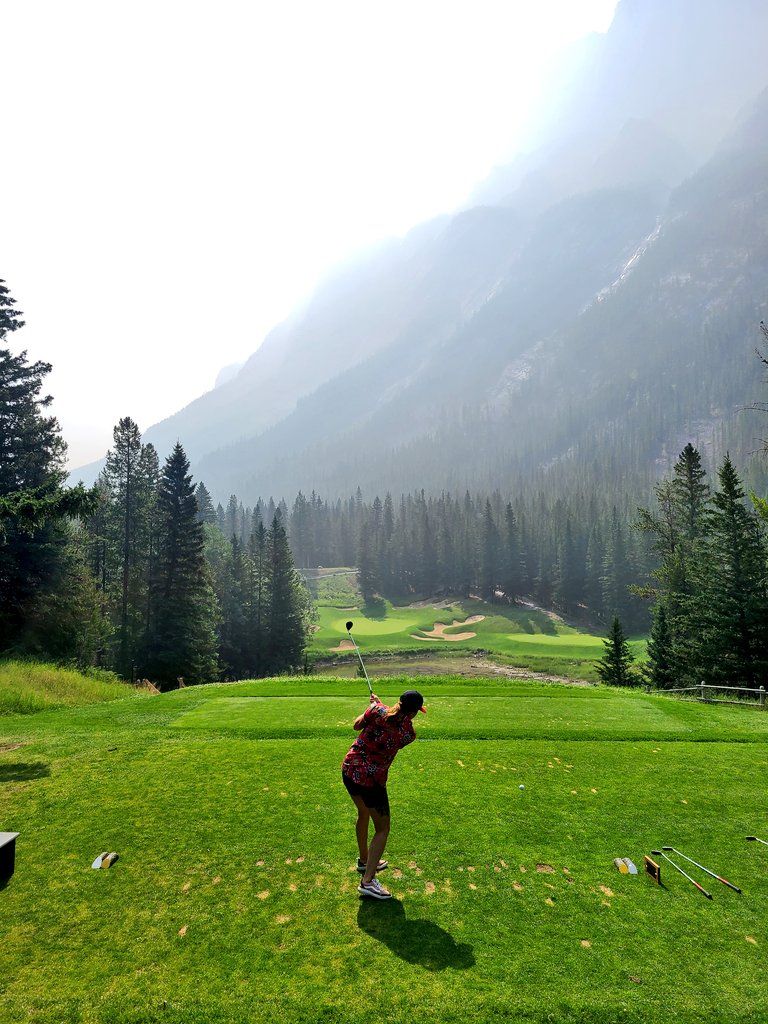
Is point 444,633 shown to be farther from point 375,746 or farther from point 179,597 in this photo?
point 375,746

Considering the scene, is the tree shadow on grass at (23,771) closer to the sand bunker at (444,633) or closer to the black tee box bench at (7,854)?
the black tee box bench at (7,854)

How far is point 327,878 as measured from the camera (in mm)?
7207

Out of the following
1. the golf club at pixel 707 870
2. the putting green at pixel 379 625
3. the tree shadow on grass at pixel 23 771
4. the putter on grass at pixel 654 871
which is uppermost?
the tree shadow on grass at pixel 23 771

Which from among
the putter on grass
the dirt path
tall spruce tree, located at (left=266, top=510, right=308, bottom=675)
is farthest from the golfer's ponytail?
the dirt path

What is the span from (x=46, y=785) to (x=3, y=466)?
22739mm

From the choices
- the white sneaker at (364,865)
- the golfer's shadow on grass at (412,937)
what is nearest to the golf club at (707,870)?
the golfer's shadow on grass at (412,937)

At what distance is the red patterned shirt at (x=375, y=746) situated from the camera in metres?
7.01

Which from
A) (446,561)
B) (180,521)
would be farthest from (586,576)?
(180,521)

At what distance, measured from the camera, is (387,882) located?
717 cm

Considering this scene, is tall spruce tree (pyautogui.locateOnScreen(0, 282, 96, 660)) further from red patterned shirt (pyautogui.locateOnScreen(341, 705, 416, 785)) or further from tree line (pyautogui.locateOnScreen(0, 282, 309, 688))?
red patterned shirt (pyautogui.locateOnScreen(341, 705, 416, 785))

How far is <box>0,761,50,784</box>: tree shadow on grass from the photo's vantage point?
10.2 metres

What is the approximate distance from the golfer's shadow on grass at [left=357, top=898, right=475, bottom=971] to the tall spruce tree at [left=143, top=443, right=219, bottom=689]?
35967 millimetres

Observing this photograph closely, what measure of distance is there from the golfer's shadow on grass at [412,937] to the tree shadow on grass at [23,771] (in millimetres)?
7394

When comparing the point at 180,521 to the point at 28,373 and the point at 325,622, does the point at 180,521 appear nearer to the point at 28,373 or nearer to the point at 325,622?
the point at 28,373
